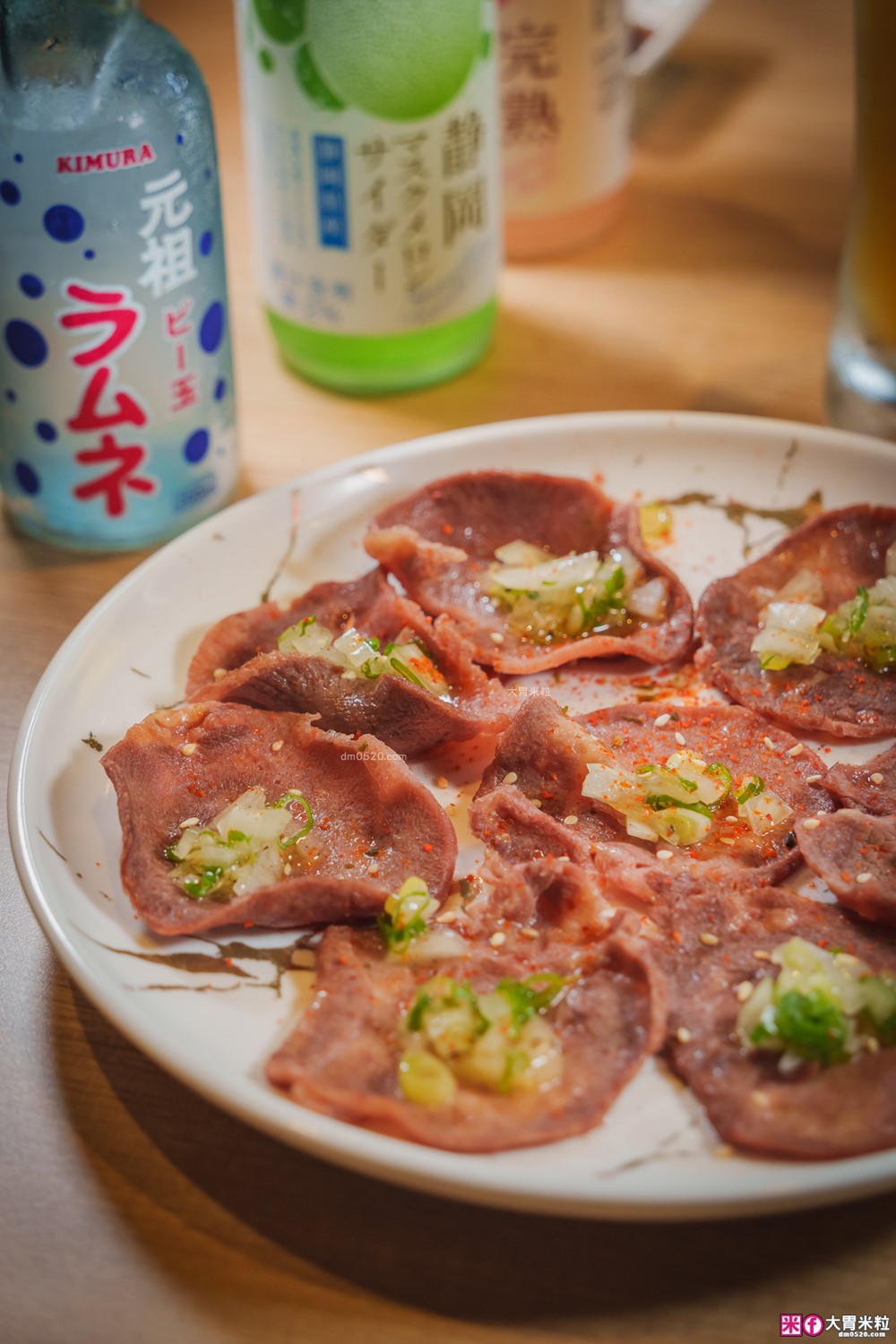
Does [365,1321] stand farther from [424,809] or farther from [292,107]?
[292,107]

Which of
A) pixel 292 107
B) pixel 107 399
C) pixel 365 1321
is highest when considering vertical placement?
pixel 292 107

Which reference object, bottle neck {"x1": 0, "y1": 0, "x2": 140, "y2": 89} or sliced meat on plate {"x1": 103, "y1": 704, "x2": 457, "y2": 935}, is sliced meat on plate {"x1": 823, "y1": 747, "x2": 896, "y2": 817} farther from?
bottle neck {"x1": 0, "y1": 0, "x2": 140, "y2": 89}

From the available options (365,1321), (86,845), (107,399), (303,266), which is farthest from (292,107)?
(365,1321)

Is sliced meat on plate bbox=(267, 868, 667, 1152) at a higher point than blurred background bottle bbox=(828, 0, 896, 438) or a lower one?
lower

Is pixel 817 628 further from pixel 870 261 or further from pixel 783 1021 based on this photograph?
pixel 870 261

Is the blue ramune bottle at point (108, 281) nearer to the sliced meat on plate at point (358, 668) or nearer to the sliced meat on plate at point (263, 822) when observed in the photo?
the sliced meat on plate at point (358, 668)

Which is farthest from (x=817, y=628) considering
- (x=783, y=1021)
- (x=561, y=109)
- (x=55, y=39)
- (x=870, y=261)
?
(x=561, y=109)

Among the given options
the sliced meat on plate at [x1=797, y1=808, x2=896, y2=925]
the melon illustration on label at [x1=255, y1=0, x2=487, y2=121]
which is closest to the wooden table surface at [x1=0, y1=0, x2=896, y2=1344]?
the sliced meat on plate at [x1=797, y1=808, x2=896, y2=925]
